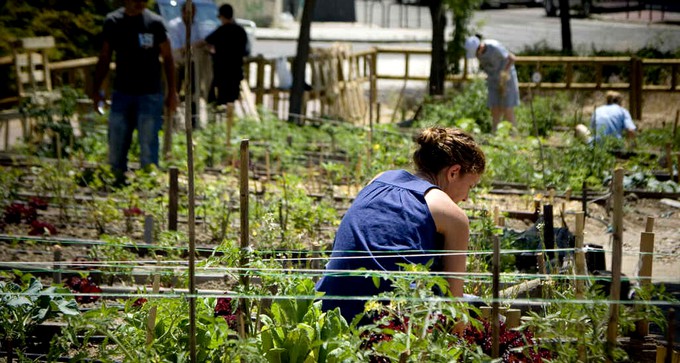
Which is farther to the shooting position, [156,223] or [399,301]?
[156,223]

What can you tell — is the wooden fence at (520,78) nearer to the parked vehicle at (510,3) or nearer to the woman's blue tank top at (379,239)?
the woman's blue tank top at (379,239)

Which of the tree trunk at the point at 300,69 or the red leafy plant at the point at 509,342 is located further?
the tree trunk at the point at 300,69

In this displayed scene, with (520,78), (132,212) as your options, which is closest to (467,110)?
(520,78)

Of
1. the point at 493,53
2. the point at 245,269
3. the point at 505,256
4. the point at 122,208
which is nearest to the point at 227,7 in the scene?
the point at 493,53

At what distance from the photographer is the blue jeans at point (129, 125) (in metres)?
8.59

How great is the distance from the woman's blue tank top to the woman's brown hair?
0.53 ft

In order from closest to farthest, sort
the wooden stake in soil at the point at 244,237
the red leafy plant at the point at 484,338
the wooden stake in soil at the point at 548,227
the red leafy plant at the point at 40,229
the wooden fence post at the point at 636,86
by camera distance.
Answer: the red leafy plant at the point at 484,338 < the wooden stake in soil at the point at 244,237 < the wooden stake in soil at the point at 548,227 < the red leafy plant at the point at 40,229 < the wooden fence post at the point at 636,86

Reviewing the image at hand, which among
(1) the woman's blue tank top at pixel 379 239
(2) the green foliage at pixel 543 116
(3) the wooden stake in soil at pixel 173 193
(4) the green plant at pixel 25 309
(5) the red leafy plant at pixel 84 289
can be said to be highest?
(1) the woman's blue tank top at pixel 379 239

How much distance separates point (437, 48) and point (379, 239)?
1195 cm

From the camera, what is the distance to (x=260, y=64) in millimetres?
13422

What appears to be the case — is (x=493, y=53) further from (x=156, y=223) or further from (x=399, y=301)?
(x=399, y=301)

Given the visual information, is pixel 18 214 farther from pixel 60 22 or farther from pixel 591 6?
pixel 591 6

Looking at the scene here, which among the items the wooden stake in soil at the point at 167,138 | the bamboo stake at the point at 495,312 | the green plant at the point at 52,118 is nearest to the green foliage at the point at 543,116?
the wooden stake in soil at the point at 167,138

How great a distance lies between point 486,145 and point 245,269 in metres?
6.36
